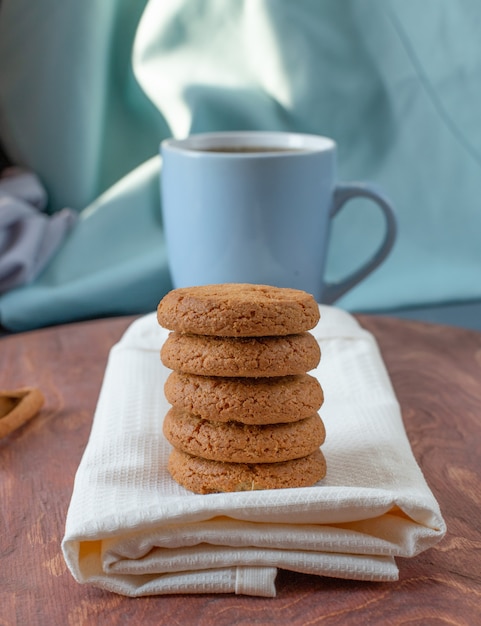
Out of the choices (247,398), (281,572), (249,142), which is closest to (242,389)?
(247,398)

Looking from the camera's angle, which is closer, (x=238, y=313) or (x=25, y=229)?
(x=238, y=313)

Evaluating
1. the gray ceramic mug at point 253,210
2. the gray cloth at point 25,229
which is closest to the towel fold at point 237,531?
the gray ceramic mug at point 253,210

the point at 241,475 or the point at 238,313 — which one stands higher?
the point at 238,313

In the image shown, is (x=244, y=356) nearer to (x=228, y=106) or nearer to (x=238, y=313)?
(x=238, y=313)

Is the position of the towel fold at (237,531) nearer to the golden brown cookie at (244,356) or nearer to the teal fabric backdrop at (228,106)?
the golden brown cookie at (244,356)

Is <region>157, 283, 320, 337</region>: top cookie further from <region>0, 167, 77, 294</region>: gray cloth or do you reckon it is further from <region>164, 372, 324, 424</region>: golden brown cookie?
<region>0, 167, 77, 294</region>: gray cloth

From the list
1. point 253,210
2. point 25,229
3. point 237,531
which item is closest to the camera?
point 237,531
